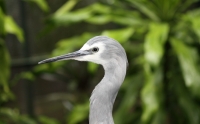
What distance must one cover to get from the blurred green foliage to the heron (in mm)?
922

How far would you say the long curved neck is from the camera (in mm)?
1254

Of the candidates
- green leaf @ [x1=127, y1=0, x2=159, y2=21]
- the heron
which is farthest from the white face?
green leaf @ [x1=127, y1=0, x2=159, y2=21]

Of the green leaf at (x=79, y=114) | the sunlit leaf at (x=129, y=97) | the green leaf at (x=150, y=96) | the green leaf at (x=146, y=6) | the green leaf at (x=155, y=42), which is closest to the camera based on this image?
the green leaf at (x=155, y=42)

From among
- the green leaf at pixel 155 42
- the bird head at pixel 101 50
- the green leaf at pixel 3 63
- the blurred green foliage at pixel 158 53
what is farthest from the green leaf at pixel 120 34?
the bird head at pixel 101 50

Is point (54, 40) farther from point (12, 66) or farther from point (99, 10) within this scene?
point (99, 10)

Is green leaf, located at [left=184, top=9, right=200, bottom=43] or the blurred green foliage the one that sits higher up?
green leaf, located at [left=184, top=9, right=200, bottom=43]

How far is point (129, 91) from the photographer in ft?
8.75

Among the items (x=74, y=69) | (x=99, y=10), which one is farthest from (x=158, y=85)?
(x=74, y=69)

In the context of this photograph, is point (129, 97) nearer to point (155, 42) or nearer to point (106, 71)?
point (155, 42)

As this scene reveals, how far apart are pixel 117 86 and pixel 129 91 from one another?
139 centimetres

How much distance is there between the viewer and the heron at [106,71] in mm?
1257

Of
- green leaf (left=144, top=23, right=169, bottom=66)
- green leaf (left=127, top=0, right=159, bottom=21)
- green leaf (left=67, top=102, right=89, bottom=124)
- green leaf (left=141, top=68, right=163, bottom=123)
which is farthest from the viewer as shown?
green leaf (left=67, top=102, right=89, bottom=124)

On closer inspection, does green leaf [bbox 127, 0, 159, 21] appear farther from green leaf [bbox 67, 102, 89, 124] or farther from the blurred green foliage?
green leaf [bbox 67, 102, 89, 124]

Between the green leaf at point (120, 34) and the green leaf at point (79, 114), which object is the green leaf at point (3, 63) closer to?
the green leaf at point (120, 34)
